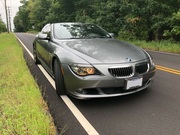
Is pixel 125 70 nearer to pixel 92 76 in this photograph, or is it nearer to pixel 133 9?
pixel 92 76

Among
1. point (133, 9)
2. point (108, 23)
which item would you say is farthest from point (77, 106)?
point (108, 23)

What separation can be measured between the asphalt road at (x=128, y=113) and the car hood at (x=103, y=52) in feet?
2.60

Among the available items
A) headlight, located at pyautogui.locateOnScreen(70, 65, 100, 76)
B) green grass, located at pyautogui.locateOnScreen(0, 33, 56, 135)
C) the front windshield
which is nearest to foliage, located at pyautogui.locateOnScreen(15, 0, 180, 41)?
the front windshield

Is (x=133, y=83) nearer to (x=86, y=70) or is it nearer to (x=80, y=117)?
(x=86, y=70)

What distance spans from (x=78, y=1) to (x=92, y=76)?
26.2 metres

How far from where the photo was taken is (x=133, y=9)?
47.8 ft

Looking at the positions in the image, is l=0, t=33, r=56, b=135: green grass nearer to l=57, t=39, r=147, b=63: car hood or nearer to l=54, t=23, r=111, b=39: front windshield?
l=57, t=39, r=147, b=63: car hood

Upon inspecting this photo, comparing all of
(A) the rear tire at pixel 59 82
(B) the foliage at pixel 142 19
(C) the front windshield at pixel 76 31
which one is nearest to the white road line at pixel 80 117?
(A) the rear tire at pixel 59 82

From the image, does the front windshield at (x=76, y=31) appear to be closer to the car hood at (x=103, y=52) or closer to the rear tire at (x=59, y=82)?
the car hood at (x=103, y=52)

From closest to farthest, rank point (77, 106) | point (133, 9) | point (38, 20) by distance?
point (77, 106) → point (133, 9) → point (38, 20)

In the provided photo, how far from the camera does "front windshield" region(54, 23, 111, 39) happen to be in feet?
15.4

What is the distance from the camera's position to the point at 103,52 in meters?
3.62

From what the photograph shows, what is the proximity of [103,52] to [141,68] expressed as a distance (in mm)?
722

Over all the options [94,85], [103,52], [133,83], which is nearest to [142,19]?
[103,52]
